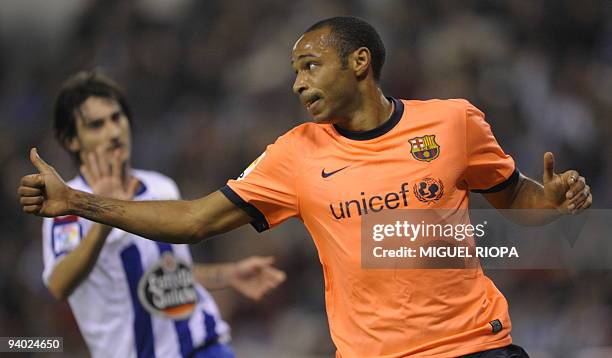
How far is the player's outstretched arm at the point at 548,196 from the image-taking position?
11.9 ft

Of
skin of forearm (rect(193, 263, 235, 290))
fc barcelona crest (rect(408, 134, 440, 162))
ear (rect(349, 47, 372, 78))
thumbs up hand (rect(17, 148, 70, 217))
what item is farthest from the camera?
skin of forearm (rect(193, 263, 235, 290))

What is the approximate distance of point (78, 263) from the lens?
486 cm

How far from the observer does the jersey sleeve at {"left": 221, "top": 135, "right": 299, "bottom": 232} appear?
3.79m

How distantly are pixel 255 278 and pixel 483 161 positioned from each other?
64.2 inches

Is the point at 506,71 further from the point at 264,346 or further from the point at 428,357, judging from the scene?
the point at 428,357

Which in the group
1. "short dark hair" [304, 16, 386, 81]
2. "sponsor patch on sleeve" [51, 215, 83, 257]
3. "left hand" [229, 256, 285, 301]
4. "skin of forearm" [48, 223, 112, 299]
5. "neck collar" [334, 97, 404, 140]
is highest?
"short dark hair" [304, 16, 386, 81]

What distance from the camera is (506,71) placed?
8.64 m

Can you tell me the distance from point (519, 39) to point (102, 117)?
4.72 m

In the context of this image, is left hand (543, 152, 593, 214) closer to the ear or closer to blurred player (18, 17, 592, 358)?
blurred player (18, 17, 592, 358)

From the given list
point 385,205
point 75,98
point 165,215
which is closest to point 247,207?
point 165,215

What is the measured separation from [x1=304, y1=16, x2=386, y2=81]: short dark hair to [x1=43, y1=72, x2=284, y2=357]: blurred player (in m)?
1.37

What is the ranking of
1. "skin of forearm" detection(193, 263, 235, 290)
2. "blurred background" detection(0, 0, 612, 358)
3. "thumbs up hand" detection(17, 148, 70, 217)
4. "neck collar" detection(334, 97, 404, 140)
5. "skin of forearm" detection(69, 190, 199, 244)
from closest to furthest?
"thumbs up hand" detection(17, 148, 70, 217) → "skin of forearm" detection(69, 190, 199, 244) → "neck collar" detection(334, 97, 404, 140) → "skin of forearm" detection(193, 263, 235, 290) → "blurred background" detection(0, 0, 612, 358)

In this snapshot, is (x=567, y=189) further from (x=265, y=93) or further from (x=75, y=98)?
(x=265, y=93)

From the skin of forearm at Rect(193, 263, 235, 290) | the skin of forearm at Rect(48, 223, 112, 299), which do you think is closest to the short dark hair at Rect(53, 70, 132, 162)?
the skin of forearm at Rect(48, 223, 112, 299)
